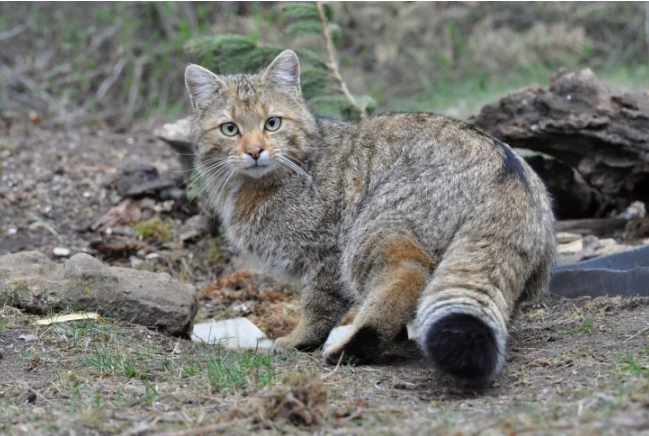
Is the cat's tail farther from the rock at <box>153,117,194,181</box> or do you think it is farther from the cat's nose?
the rock at <box>153,117,194,181</box>

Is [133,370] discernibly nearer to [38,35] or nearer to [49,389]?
[49,389]

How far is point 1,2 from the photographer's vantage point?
1395 cm

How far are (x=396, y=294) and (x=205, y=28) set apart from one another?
1065cm

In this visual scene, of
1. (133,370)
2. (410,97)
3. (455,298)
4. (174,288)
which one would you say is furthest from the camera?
(410,97)

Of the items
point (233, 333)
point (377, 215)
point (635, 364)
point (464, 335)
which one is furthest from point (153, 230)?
point (635, 364)

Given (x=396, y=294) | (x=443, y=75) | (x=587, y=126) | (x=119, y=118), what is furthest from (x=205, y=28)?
(x=396, y=294)

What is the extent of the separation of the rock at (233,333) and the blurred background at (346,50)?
21.0 ft

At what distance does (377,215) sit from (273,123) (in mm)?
1129

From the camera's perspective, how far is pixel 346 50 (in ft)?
52.1

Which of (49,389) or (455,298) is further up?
(455,298)

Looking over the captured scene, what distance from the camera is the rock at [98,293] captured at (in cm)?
552

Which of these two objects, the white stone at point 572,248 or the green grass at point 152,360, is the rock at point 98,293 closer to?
the green grass at point 152,360

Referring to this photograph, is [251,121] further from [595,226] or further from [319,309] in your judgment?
[595,226]

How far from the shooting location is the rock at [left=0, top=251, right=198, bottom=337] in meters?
5.52
